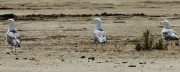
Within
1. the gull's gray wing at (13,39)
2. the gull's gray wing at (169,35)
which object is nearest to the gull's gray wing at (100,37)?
the gull's gray wing at (169,35)

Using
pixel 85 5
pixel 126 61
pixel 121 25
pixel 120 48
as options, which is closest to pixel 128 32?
pixel 121 25

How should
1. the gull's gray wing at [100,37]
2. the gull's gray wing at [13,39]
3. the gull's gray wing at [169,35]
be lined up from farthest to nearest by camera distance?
1. the gull's gray wing at [169,35]
2. the gull's gray wing at [100,37]
3. the gull's gray wing at [13,39]

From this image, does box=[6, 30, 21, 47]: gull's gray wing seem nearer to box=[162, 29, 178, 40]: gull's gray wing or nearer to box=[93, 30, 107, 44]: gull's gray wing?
box=[93, 30, 107, 44]: gull's gray wing

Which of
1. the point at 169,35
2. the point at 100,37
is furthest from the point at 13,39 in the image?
the point at 169,35

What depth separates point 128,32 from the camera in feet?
78.8

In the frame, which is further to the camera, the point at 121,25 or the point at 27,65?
the point at 121,25

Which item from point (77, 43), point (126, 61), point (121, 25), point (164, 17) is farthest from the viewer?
point (164, 17)

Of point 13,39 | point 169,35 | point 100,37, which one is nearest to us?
point 13,39

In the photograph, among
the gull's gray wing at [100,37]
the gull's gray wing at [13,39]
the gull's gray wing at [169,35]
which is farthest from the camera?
the gull's gray wing at [169,35]

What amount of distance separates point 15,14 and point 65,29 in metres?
6.31

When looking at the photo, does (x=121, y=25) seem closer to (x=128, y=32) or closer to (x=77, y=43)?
(x=128, y=32)

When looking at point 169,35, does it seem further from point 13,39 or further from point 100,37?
point 13,39

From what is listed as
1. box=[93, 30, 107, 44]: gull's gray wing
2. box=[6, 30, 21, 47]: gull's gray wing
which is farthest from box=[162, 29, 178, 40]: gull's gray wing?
box=[6, 30, 21, 47]: gull's gray wing

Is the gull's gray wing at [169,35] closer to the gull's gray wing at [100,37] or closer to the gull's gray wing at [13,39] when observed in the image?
the gull's gray wing at [100,37]
